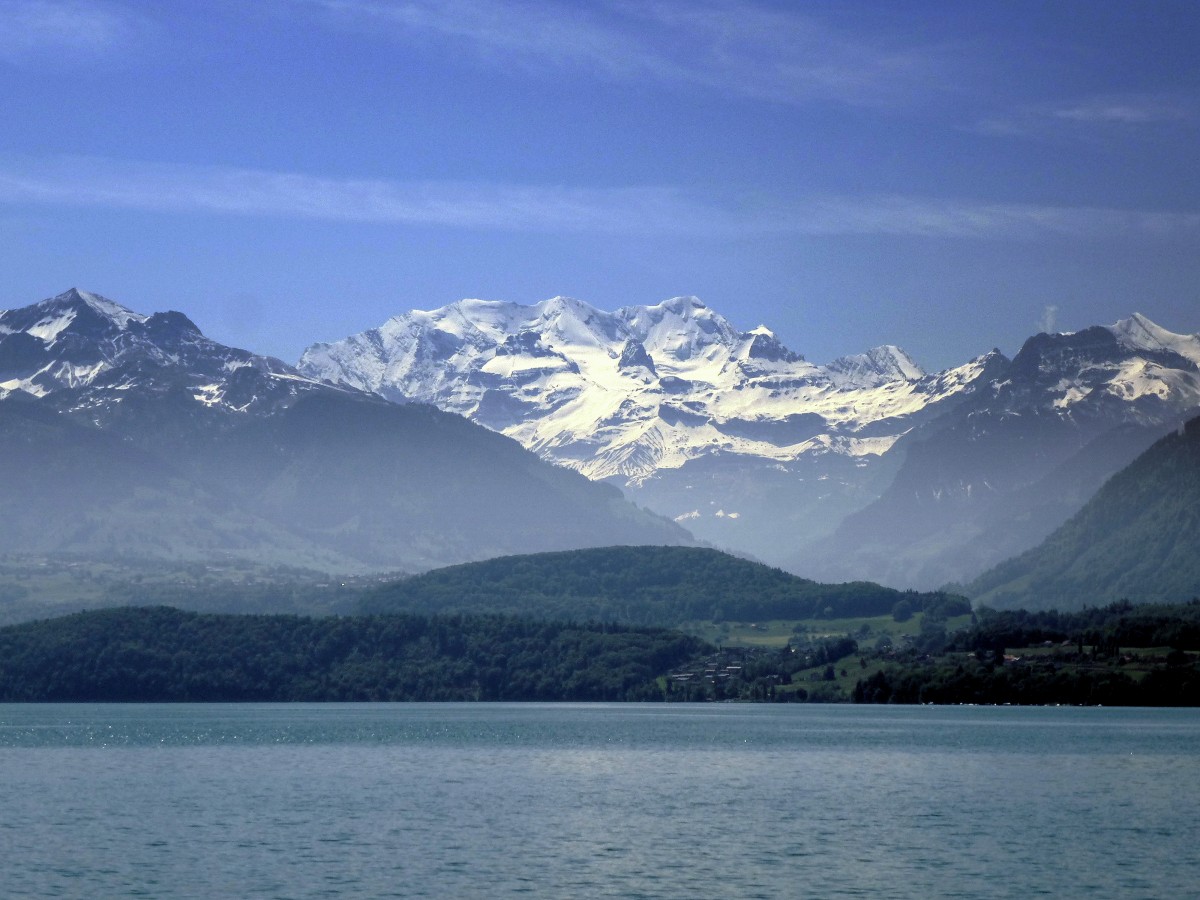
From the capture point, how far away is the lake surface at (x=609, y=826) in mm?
93250

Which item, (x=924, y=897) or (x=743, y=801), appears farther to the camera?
(x=743, y=801)

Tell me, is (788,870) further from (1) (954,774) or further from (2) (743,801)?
(1) (954,774)

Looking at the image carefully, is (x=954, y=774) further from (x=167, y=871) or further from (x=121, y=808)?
(x=167, y=871)

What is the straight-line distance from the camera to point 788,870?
96938 millimetres

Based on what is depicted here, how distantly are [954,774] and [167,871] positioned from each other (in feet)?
270

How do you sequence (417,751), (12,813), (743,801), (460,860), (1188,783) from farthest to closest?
(417,751), (1188,783), (743,801), (12,813), (460,860)

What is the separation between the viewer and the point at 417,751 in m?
198

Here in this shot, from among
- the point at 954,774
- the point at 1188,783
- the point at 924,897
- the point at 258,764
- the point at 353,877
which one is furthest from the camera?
the point at 258,764

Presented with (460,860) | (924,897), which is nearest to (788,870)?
(924,897)

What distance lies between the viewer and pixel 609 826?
388 ft

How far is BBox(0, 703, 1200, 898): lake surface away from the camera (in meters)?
93.2

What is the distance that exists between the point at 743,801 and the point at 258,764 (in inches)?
2378

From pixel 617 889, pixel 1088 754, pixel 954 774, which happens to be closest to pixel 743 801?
pixel 954 774

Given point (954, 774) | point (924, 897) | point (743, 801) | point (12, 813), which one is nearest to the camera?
point (924, 897)
